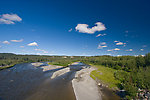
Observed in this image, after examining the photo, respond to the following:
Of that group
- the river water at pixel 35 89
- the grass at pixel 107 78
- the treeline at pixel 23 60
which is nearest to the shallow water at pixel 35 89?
the river water at pixel 35 89

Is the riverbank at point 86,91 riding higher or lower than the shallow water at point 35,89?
higher

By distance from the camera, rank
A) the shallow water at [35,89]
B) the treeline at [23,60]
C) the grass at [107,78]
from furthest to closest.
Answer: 1. the treeline at [23,60]
2. the grass at [107,78]
3. the shallow water at [35,89]

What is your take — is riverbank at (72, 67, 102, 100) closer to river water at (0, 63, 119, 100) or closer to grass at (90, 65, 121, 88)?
river water at (0, 63, 119, 100)

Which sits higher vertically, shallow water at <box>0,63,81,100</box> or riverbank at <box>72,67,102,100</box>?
riverbank at <box>72,67,102,100</box>

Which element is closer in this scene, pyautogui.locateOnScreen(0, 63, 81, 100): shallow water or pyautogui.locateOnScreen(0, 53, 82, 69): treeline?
pyautogui.locateOnScreen(0, 63, 81, 100): shallow water

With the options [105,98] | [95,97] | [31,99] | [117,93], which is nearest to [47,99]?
[31,99]

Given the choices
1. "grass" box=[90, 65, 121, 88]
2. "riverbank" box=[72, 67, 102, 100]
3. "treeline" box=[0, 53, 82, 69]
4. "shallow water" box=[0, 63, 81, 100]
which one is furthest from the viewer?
"treeline" box=[0, 53, 82, 69]

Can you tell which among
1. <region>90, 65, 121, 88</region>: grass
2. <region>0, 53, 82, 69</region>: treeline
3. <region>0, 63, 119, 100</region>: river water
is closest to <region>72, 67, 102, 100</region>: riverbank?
<region>0, 63, 119, 100</region>: river water

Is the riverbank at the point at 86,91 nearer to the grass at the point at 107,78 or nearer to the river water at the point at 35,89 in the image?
the river water at the point at 35,89

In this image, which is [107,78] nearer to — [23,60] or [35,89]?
[35,89]

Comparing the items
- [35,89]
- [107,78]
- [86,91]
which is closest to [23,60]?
[35,89]

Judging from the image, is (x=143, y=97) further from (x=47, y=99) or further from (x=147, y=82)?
(x=47, y=99)
